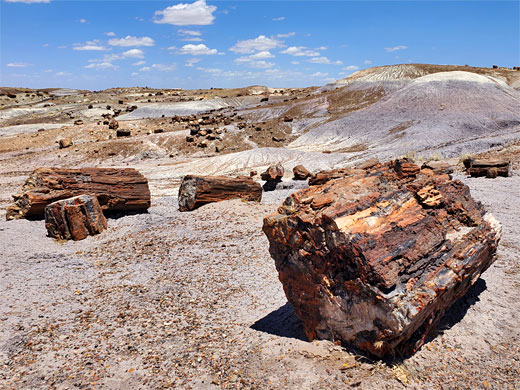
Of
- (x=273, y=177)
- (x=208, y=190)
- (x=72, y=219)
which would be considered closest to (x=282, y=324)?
(x=72, y=219)

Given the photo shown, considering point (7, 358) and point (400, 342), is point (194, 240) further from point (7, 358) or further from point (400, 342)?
point (400, 342)

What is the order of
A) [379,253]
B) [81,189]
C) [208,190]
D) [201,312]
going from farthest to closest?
[208,190]
[81,189]
[201,312]
[379,253]

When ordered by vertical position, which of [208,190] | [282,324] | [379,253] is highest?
[379,253]

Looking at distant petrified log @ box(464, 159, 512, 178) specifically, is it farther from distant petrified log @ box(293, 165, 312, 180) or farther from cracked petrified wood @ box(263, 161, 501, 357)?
cracked petrified wood @ box(263, 161, 501, 357)

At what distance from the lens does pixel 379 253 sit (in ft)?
15.1

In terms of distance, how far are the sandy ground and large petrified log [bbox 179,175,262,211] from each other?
3026 millimetres

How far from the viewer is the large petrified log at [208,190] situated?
45.0ft

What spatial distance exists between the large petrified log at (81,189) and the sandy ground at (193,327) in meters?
2.04

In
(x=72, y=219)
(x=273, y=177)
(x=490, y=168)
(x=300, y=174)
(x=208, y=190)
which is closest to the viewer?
(x=72, y=219)

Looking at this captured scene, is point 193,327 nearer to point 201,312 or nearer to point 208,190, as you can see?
point 201,312

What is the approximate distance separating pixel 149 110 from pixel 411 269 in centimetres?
5313

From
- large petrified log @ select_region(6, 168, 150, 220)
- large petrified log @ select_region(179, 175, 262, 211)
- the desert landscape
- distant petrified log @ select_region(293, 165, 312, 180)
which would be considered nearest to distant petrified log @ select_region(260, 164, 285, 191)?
the desert landscape

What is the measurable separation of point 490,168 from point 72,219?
54.7 feet

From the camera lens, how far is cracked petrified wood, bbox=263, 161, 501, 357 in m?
4.59
